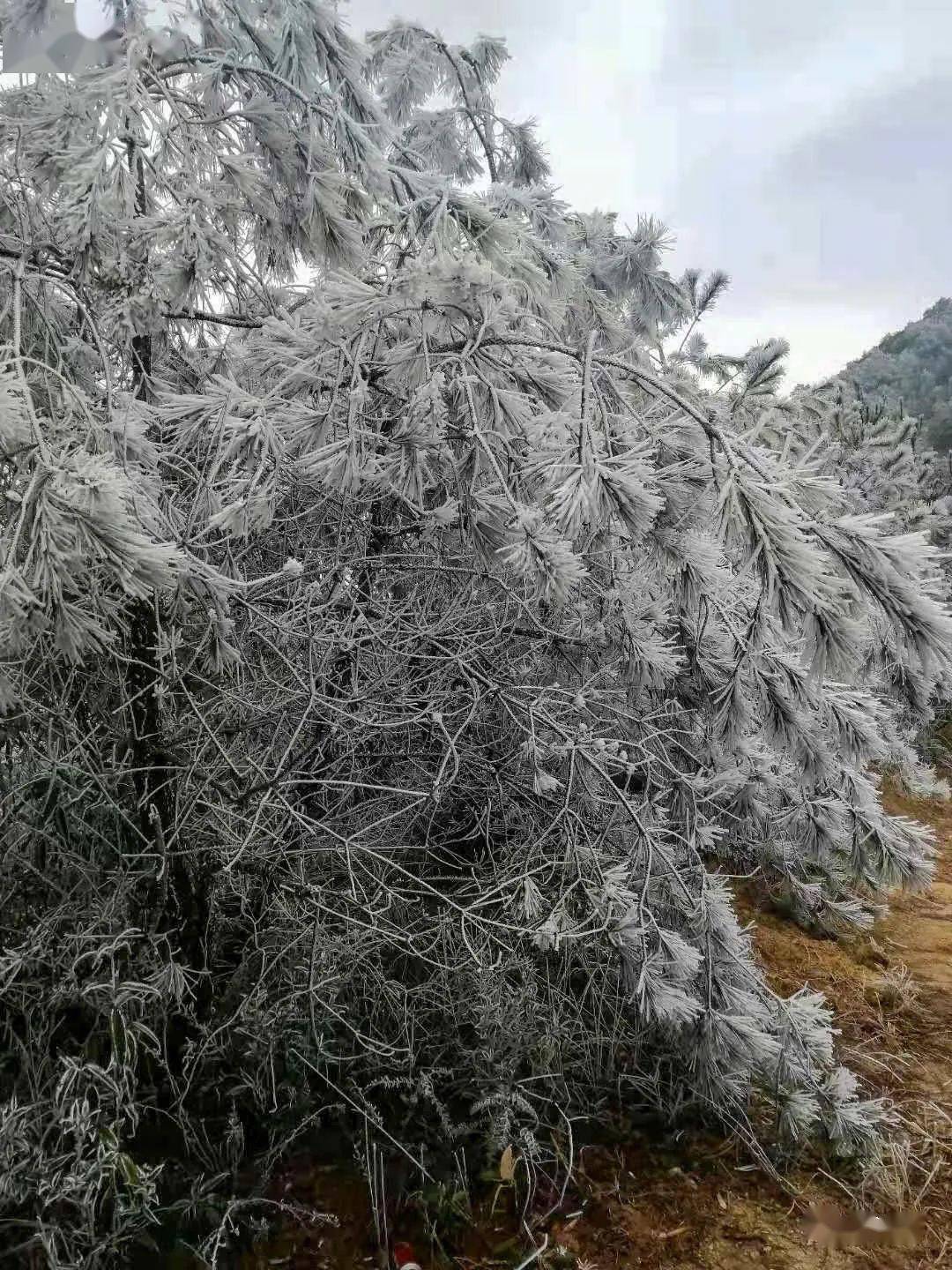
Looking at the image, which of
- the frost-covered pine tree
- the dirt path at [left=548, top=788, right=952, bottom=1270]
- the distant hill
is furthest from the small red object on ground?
the distant hill

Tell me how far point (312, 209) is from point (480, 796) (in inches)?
70.0

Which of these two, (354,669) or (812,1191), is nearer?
(354,669)

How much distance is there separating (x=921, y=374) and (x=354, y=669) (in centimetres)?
1896

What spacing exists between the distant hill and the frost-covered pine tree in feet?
49.5

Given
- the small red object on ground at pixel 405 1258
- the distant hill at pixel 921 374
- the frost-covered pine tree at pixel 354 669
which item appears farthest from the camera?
the distant hill at pixel 921 374

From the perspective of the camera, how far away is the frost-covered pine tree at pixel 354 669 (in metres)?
1.67

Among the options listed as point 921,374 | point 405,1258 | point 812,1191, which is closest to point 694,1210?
point 812,1191

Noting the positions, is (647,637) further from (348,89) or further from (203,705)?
(348,89)

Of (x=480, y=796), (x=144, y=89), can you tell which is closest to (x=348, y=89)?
(x=144, y=89)

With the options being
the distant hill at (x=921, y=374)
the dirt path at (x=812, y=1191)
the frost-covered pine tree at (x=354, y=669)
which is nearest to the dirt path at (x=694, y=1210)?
the dirt path at (x=812, y=1191)

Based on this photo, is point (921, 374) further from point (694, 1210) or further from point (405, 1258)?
point (405, 1258)

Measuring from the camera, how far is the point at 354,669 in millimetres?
2148

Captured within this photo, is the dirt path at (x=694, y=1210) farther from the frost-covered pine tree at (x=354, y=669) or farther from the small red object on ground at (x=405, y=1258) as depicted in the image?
Result: the frost-covered pine tree at (x=354, y=669)

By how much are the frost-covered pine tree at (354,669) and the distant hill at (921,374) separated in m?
15.1
